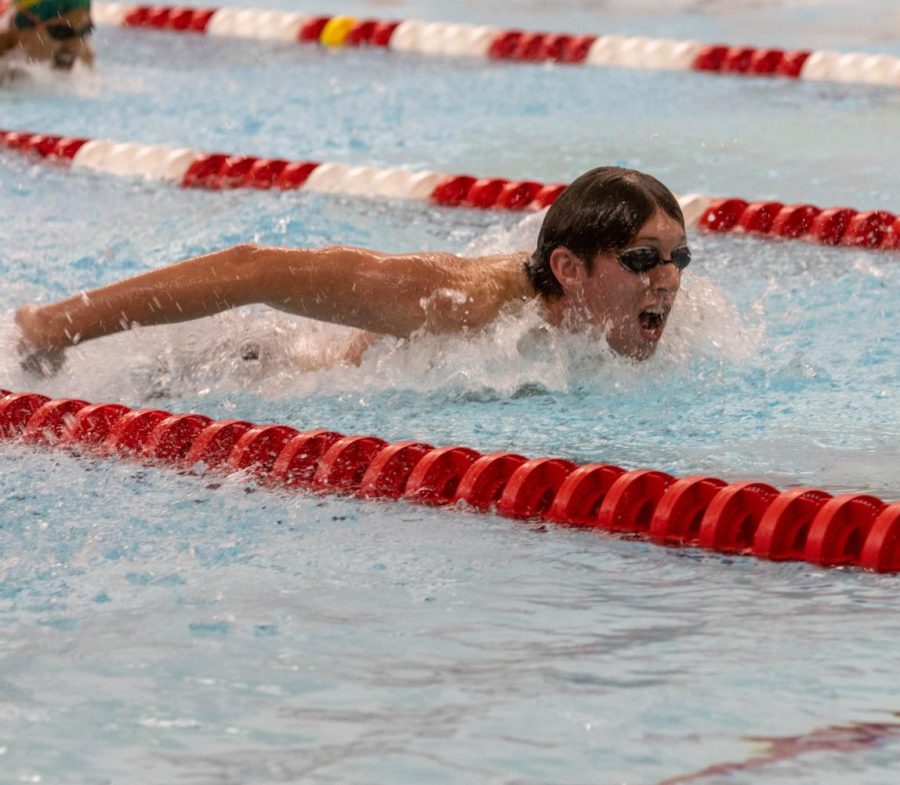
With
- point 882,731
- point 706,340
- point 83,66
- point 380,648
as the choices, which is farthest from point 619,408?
point 83,66

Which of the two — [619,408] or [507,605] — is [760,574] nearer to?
[507,605]

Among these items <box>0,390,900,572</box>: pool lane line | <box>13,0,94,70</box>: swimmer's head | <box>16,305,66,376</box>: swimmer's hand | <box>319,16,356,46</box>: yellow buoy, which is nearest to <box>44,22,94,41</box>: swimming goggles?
<box>13,0,94,70</box>: swimmer's head

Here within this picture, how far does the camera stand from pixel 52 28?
7465 millimetres

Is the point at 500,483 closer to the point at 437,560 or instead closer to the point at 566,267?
the point at 437,560

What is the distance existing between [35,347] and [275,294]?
543mm

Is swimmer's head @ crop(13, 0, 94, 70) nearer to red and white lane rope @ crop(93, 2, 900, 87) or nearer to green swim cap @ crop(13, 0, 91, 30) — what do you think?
green swim cap @ crop(13, 0, 91, 30)

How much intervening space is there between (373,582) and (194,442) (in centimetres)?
70

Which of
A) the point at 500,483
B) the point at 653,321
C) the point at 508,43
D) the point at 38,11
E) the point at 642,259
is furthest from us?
the point at 508,43

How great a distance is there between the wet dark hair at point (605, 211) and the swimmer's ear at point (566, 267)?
13 millimetres

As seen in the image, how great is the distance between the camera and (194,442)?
3.25m

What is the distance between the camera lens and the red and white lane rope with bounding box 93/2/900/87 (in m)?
7.42

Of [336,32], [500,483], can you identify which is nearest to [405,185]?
[500,483]

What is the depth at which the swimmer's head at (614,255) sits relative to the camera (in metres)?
3.51

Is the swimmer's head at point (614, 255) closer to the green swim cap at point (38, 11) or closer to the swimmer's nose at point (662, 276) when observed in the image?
the swimmer's nose at point (662, 276)
